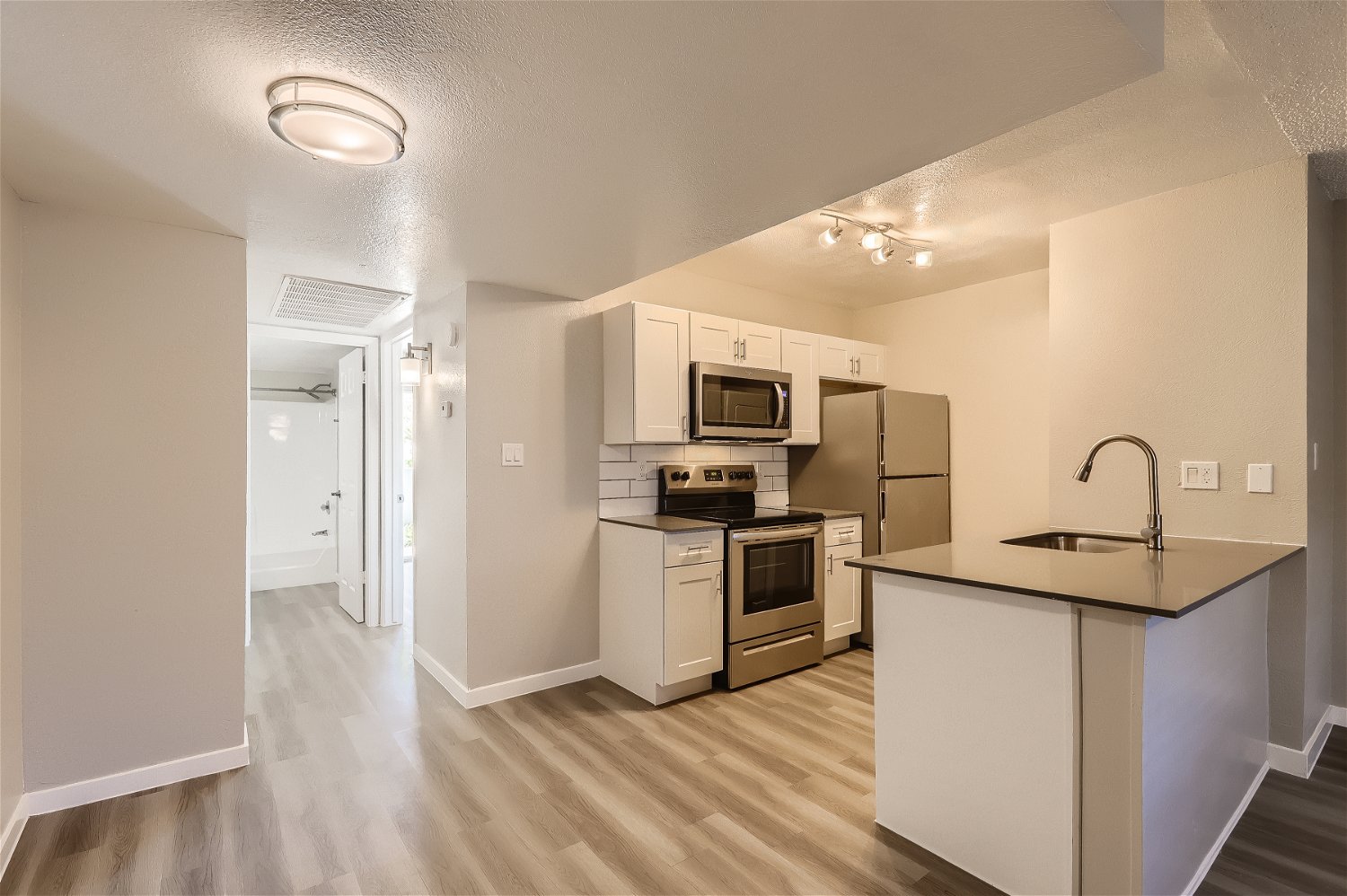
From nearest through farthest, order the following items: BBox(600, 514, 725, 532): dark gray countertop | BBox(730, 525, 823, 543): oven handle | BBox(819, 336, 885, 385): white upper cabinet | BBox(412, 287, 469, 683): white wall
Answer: BBox(600, 514, 725, 532): dark gray countertop, BBox(412, 287, 469, 683): white wall, BBox(730, 525, 823, 543): oven handle, BBox(819, 336, 885, 385): white upper cabinet

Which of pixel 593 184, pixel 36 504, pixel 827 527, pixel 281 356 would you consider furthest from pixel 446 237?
pixel 281 356

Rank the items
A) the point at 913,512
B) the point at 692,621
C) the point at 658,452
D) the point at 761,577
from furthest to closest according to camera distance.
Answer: the point at 913,512, the point at 658,452, the point at 761,577, the point at 692,621

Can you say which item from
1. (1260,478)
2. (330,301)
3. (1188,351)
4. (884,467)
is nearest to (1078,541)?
(1260,478)

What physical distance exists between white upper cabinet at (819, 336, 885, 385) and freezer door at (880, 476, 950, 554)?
0.84 m

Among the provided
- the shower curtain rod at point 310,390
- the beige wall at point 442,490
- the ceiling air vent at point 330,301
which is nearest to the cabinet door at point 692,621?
the beige wall at point 442,490

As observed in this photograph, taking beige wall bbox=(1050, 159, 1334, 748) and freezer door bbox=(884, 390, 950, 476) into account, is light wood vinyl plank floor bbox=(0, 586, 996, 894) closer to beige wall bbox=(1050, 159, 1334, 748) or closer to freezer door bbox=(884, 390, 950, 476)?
freezer door bbox=(884, 390, 950, 476)

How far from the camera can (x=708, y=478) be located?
3902 mm

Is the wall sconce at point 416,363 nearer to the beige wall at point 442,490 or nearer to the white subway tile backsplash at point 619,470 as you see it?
the beige wall at point 442,490

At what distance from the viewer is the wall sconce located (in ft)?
11.9

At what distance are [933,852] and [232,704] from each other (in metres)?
2.59

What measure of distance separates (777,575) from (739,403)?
3.26 feet

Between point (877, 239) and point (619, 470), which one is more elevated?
point (877, 239)

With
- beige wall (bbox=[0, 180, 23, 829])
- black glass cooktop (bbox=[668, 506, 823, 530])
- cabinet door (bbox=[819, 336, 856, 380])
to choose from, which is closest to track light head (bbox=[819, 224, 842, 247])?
cabinet door (bbox=[819, 336, 856, 380])

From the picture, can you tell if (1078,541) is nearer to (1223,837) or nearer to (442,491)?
(1223,837)
